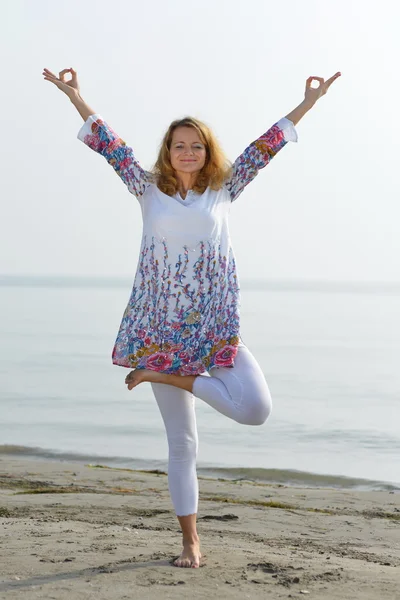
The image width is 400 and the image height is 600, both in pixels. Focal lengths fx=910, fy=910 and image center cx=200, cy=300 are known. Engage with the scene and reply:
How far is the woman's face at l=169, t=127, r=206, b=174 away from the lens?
4.77 metres

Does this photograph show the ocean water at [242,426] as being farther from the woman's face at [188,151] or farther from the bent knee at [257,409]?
the woman's face at [188,151]

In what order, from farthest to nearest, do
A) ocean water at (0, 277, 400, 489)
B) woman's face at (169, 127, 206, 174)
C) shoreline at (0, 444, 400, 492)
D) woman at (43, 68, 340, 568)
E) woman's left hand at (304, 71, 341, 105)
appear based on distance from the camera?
1. ocean water at (0, 277, 400, 489)
2. shoreline at (0, 444, 400, 492)
3. woman's left hand at (304, 71, 341, 105)
4. woman's face at (169, 127, 206, 174)
5. woman at (43, 68, 340, 568)

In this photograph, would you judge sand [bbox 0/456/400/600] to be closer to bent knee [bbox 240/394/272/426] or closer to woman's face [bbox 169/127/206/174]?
bent knee [bbox 240/394/272/426]

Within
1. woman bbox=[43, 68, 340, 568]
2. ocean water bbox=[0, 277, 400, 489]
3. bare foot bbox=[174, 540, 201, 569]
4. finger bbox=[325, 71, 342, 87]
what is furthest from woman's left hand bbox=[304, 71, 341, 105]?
ocean water bbox=[0, 277, 400, 489]

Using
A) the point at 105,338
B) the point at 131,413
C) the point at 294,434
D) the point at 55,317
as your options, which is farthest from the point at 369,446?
the point at 55,317

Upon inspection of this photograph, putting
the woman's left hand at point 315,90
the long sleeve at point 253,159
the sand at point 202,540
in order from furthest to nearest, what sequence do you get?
the woman's left hand at point 315,90, the long sleeve at point 253,159, the sand at point 202,540

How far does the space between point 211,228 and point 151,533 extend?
223 cm

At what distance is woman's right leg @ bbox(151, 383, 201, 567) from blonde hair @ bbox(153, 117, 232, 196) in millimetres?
1062

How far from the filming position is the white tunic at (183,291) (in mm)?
4676

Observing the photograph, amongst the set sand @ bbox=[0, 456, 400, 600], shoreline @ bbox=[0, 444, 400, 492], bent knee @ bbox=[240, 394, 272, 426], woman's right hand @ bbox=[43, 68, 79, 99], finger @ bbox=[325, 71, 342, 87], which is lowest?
shoreline @ bbox=[0, 444, 400, 492]

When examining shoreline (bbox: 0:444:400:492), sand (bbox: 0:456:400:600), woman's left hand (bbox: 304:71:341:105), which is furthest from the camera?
shoreline (bbox: 0:444:400:492)

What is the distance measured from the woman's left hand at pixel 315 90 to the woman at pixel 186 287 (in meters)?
0.26

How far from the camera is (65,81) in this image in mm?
5215

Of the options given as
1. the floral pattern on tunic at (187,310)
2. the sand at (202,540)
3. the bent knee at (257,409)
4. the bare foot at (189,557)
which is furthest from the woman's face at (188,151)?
the sand at (202,540)
